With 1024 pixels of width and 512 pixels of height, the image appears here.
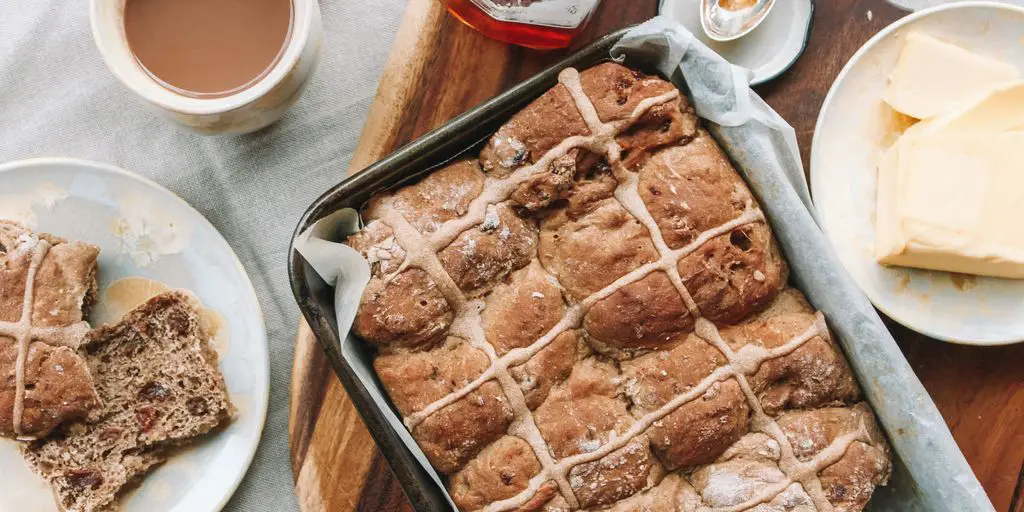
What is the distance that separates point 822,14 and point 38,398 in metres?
1.82

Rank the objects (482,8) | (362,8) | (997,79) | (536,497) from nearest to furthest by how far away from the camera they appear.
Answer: (536,497) < (482,8) < (997,79) < (362,8)

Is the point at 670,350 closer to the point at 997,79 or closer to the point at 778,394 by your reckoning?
the point at 778,394

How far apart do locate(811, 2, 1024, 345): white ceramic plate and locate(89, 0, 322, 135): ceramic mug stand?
1.07 meters

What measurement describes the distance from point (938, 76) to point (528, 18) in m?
0.87

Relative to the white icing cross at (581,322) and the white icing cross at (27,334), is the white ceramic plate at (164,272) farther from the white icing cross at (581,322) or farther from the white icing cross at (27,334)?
the white icing cross at (581,322)

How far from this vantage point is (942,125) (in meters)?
1.65

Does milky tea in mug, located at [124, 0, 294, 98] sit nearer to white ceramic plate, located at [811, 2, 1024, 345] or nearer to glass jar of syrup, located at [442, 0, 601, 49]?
glass jar of syrup, located at [442, 0, 601, 49]

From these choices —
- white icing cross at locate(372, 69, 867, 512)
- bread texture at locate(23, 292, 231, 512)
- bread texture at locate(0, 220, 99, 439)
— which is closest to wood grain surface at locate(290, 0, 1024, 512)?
bread texture at locate(23, 292, 231, 512)

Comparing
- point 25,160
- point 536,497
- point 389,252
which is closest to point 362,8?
point 389,252

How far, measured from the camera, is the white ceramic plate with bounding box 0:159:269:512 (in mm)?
1777

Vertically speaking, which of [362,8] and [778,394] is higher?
[362,8]

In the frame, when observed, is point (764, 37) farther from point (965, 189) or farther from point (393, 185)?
point (393, 185)

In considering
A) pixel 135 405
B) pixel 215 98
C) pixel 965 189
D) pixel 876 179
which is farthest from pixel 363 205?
pixel 965 189

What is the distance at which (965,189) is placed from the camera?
163 centimetres
